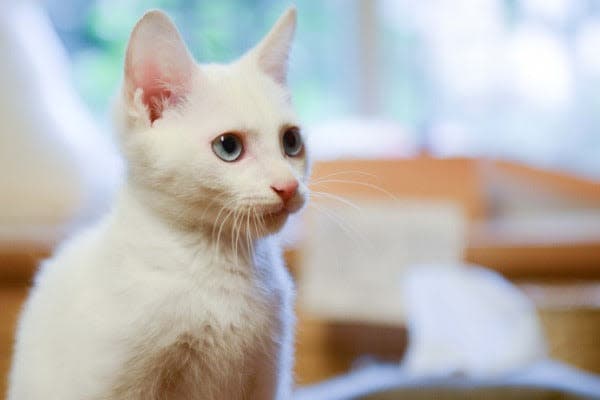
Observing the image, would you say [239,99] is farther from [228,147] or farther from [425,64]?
[425,64]

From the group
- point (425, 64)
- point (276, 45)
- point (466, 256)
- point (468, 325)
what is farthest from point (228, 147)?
point (425, 64)

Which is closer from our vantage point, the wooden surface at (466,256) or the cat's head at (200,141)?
the cat's head at (200,141)

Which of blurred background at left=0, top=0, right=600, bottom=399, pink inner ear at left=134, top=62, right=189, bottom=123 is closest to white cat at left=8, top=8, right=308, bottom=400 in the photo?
pink inner ear at left=134, top=62, right=189, bottom=123

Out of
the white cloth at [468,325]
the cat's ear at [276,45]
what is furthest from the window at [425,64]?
the cat's ear at [276,45]

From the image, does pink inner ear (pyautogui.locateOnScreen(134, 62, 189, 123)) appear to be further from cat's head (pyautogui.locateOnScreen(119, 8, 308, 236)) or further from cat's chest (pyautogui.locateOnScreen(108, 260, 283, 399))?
cat's chest (pyautogui.locateOnScreen(108, 260, 283, 399))

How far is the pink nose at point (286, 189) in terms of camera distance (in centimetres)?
58

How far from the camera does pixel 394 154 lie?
1367 mm

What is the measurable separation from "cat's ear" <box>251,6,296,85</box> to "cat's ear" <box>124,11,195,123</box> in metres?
0.08

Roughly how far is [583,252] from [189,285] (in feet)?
2.88

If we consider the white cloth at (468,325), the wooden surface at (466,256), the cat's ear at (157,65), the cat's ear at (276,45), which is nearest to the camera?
the cat's ear at (157,65)

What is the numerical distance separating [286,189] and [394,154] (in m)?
0.81

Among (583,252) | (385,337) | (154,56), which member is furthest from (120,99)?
(583,252)

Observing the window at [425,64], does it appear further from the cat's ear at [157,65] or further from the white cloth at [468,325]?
the cat's ear at [157,65]

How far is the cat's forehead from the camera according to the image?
23.8 inches
